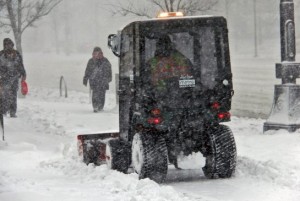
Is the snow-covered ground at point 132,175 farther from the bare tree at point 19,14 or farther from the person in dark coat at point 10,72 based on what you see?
the bare tree at point 19,14

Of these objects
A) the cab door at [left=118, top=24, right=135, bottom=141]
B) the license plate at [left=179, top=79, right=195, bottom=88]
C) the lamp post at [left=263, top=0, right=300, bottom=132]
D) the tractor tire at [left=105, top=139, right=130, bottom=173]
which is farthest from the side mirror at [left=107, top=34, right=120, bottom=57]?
the lamp post at [left=263, top=0, right=300, bottom=132]

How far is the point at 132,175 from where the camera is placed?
24.0 feet

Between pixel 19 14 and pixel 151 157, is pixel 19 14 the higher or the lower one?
the higher one

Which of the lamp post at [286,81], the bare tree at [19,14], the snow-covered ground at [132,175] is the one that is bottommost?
the snow-covered ground at [132,175]

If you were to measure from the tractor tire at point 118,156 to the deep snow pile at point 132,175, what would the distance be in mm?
153

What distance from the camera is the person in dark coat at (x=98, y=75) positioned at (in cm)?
1673

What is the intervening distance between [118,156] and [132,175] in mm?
823

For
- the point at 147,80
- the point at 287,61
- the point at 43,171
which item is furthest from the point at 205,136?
the point at 287,61

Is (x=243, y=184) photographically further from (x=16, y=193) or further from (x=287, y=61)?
(x=287, y=61)

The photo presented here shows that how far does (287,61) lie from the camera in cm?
1152

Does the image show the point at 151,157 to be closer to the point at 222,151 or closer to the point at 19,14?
the point at 222,151

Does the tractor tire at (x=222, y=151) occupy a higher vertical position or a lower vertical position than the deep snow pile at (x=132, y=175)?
higher

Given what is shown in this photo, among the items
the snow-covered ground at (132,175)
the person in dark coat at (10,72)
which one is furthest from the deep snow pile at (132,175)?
the person in dark coat at (10,72)

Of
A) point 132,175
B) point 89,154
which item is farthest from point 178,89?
point 89,154
